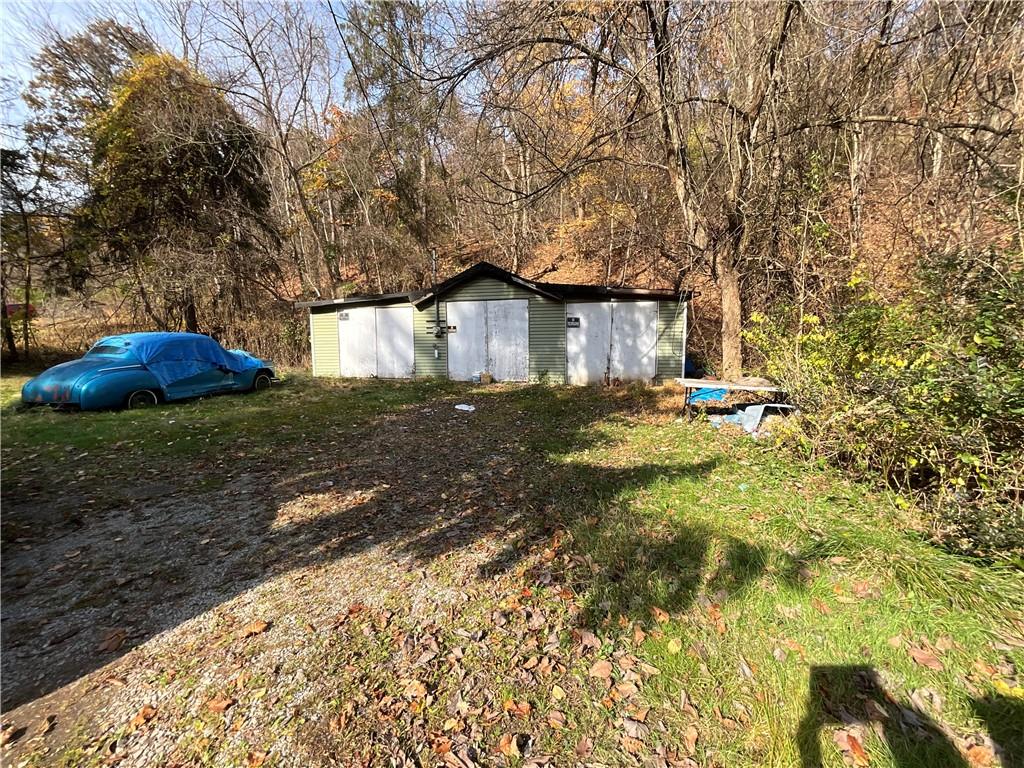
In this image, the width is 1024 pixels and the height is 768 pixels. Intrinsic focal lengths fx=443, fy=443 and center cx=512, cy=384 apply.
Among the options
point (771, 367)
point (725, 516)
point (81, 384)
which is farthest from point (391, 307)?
point (725, 516)

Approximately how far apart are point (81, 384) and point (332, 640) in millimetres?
9024

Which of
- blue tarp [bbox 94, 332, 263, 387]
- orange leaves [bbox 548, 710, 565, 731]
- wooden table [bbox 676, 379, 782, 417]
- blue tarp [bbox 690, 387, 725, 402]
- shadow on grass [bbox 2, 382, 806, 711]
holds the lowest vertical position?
orange leaves [bbox 548, 710, 565, 731]

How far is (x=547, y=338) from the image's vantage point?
41.0ft

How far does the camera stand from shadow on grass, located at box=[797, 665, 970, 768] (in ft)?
6.56

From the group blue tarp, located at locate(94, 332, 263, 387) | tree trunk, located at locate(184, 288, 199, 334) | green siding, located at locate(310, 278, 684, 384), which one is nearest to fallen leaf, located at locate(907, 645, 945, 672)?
green siding, located at locate(310, 278, 684, 384)

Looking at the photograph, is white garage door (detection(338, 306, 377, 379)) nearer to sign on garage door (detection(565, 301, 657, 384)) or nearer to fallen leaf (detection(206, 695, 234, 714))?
sign on garage door (detection(565, 301, 657, 384))

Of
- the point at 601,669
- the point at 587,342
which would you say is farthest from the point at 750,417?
the point at 587,342

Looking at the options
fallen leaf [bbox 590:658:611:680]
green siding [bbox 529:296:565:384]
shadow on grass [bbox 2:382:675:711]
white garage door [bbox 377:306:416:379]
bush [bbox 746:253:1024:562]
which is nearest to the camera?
fallen leaf [bbox 590:658:611:680]

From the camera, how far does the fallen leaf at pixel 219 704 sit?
7.24 ft

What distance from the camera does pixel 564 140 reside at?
8.27m

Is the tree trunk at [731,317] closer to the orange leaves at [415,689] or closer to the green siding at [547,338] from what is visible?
the green siding at [547,338]

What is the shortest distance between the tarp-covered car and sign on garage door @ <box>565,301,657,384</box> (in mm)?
8486

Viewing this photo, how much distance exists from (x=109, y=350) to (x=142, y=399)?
53.5 inches

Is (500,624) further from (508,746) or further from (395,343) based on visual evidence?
(395,343)
